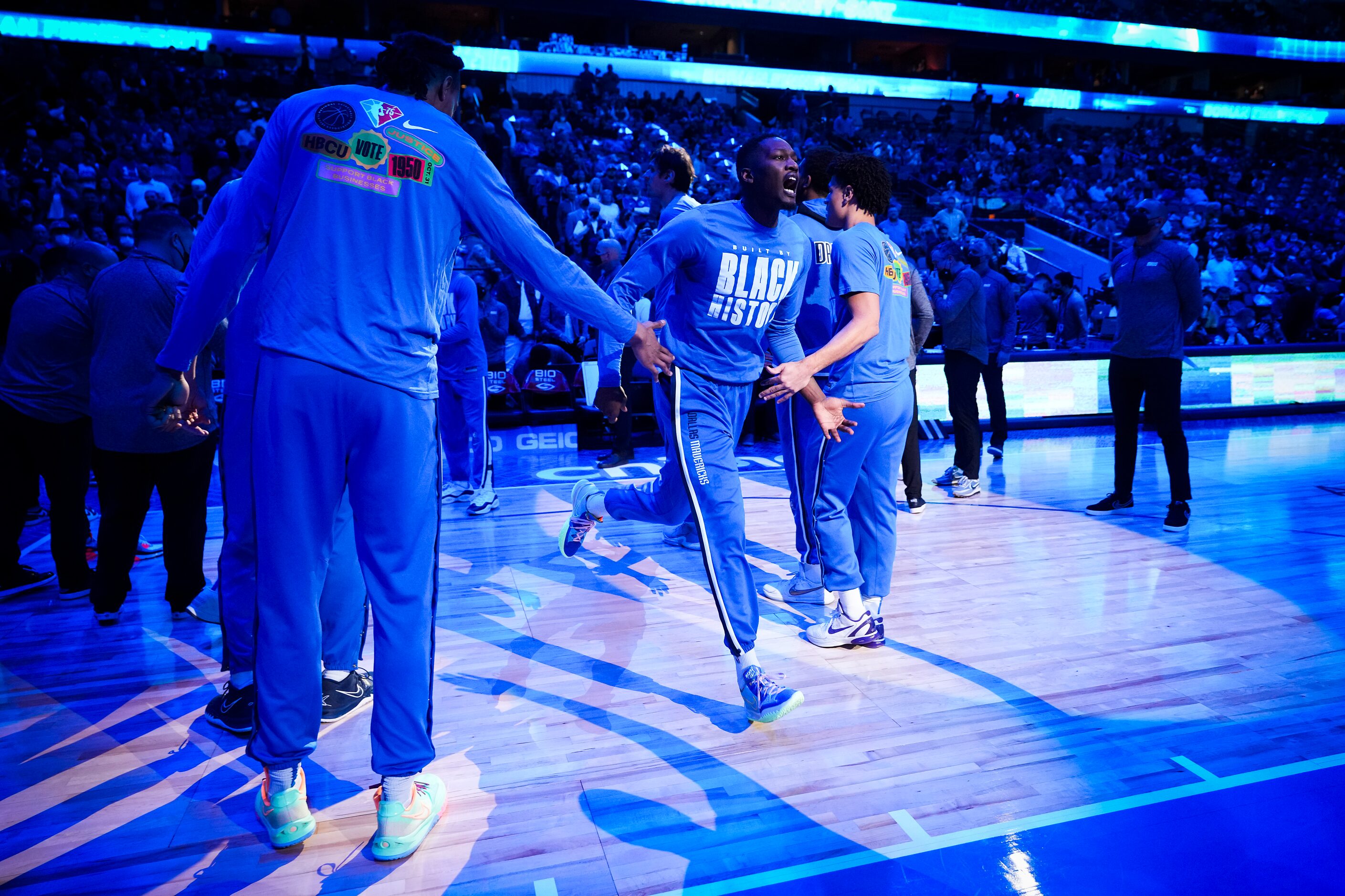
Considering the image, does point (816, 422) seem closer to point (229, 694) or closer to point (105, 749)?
point (229, 694)

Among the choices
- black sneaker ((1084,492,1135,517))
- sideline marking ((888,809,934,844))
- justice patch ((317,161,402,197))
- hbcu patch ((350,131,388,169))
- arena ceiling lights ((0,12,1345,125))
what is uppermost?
arena ceiling lights ((0,12,1345,125))

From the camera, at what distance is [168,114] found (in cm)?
1520

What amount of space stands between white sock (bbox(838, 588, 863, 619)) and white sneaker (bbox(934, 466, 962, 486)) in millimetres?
3026

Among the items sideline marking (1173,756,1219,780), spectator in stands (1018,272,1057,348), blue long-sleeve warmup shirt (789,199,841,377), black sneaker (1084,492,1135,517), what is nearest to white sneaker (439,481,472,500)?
blue long-sleeve warmup shirt (789,199,841,377)

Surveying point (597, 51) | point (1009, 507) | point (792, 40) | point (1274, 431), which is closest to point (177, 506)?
point (1009, 507)

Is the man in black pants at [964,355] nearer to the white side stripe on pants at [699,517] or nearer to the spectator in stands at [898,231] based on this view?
the white side stripe on pants at [699,517]

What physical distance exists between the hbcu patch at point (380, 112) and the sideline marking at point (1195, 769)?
2747 mm

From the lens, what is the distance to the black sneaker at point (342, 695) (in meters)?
2.69

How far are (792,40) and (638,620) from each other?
32302mm

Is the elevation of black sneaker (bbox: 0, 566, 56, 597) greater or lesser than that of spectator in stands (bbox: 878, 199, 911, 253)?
lesser

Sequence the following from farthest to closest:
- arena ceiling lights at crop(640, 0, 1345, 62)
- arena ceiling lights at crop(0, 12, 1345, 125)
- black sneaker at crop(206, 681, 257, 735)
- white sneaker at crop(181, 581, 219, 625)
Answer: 1. arena ceiling lights at crop(640, 0, 1345, 62)
2. arena ceiling lights at crop(0, 12, 1345, 125)
3. white sneaker at crop(181, 581, 219, 625)
4. black sneaker at crop(206, 681, 257, 735)

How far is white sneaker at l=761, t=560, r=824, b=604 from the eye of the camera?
3.89 meters

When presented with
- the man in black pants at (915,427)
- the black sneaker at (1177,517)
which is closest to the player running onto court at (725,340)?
the man in black pants at (915,427)

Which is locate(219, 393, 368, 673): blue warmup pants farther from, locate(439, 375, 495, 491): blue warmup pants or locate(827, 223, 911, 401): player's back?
locate(439, 375, 495, 491): blue warmup pants
